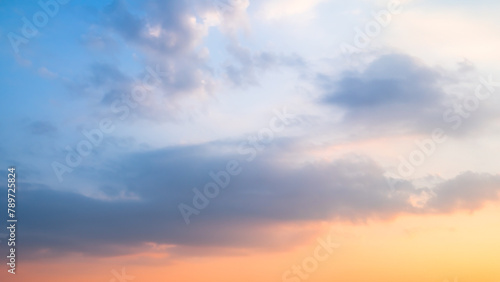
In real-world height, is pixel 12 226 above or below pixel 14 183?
below

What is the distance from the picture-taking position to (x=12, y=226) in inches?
1853

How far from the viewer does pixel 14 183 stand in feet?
157

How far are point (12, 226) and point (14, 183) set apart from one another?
699 cm
